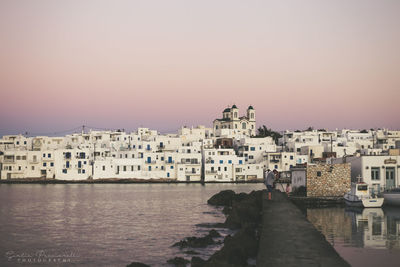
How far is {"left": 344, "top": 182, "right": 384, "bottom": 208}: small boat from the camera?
34.9 m

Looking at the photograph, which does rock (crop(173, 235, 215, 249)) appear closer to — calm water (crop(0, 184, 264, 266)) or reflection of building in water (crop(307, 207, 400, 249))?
calm water (crop(0, 184, 264, 266))

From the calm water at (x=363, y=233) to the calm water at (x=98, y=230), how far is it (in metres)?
6.26

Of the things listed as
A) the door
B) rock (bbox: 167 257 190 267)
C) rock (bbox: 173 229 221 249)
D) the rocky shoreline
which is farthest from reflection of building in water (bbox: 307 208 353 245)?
rock (bbox: 167 257 190 267)

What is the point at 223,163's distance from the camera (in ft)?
292

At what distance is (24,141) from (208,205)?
73.9m

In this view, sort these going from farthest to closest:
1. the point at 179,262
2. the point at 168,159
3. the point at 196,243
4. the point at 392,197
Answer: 1. the point at 168,159
2. the point at 392,197
3. the point at 196,243
4. the point at 179,262

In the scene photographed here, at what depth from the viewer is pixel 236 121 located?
140 m

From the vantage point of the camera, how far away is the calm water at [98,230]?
23531mm

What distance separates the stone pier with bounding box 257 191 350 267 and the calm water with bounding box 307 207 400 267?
86.6 inches

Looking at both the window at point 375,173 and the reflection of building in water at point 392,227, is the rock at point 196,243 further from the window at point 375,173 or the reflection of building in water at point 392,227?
the window at point 375,173

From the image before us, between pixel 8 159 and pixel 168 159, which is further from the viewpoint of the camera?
pixel 8 159

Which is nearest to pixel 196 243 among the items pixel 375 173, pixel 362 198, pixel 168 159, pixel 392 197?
pixel 362 198

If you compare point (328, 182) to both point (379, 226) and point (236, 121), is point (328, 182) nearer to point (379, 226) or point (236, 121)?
point (379, 226)

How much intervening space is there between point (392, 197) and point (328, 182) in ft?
16.0
